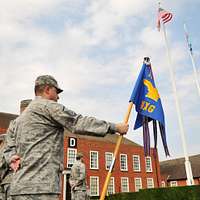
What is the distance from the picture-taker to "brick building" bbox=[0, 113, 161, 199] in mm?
33125

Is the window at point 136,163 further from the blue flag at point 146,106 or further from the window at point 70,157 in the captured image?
the blue flag at point 146,106

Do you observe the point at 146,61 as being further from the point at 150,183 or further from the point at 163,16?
the point at 150,183

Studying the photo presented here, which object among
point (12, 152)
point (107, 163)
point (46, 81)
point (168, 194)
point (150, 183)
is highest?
point (107, 163)

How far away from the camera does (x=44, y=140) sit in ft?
10.0

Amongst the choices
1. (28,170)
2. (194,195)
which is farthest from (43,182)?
(194,195)

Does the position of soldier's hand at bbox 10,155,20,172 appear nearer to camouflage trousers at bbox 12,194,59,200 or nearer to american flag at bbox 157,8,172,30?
camouflage trousers at bbox 12,194,59,200

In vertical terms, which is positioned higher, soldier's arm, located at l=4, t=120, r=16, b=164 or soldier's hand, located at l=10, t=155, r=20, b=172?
soldier's arm, located at l=4, t=120, r=16, b=164

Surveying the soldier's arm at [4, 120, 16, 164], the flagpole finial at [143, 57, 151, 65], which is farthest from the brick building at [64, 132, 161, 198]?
the soldier's arm at [4, 120, 16, 164]

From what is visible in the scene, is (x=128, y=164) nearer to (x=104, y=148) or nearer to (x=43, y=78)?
(x=104, y=148)

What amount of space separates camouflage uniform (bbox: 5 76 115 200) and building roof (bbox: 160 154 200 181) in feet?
165

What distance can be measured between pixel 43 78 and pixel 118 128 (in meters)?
0.98

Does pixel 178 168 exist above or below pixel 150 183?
above

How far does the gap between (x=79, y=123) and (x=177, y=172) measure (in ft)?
175

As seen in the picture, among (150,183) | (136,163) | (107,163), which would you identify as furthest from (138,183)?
(107,163)
